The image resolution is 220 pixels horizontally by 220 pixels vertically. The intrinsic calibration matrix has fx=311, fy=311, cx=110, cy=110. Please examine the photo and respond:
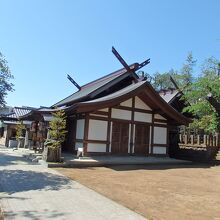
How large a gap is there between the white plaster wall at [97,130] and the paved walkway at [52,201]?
6.87 meters

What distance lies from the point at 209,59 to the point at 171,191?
26.0 m

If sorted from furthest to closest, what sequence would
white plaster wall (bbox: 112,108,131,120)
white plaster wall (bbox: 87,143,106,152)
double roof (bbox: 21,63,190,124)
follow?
white plaster wall (bbox: 112,108,131,120), white plaster wall (bbox: 87,143,106,152), double roof (bbox: 21,63,190,124)

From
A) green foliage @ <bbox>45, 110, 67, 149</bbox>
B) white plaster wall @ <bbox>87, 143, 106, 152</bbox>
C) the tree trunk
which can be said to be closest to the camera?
the tree trunk

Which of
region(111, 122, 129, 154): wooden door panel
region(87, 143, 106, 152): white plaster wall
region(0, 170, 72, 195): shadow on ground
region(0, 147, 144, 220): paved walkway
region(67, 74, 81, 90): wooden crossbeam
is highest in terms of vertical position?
region(67, 74, 81, 90): wooden crossbeam

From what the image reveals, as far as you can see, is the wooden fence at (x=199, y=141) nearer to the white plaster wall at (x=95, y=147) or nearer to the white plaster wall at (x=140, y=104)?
the white plaster wall at (x=140, y=104)

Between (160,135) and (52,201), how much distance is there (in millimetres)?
13846

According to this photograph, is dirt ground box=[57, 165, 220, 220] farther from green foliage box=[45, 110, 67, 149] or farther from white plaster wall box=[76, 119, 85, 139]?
white plaster wall box=[76, 119, 85, 139]

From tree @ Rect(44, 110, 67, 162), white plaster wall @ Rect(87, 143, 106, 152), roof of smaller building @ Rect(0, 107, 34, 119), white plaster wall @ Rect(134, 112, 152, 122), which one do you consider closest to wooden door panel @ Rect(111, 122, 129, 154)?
white plaster wall @ Rect(87, 143, 106, 152)

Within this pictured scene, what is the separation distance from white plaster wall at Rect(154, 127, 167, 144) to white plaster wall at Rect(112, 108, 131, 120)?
2369 mm

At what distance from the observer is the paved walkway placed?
6305mm

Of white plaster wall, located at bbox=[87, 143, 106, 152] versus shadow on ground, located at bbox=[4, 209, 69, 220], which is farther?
white plaster wall, located at bbox=[87, 143, 106, 152]

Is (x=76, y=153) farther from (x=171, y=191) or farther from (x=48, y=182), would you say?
(x=171, y=191)

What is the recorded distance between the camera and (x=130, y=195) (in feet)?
28.2

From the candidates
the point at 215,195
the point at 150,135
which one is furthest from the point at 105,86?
the point at 215,195
